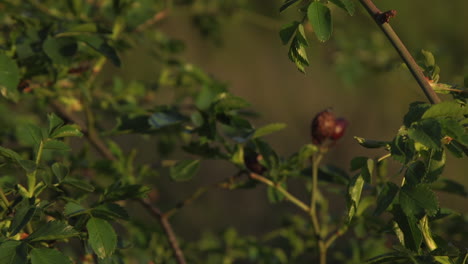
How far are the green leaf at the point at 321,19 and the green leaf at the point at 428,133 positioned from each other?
0.50 feet

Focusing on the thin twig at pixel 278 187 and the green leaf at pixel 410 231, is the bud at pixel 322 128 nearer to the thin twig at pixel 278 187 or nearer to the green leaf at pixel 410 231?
the thin twig at pixel 278 187

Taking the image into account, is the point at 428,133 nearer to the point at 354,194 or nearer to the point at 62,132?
the point at 354,194

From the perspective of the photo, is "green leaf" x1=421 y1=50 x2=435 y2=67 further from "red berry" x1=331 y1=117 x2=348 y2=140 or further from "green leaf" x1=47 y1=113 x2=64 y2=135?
"green leaf" x1=47 y1=113 x2=64 y2=135

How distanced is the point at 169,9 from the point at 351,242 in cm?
81

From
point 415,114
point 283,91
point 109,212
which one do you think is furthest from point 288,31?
point 283,91

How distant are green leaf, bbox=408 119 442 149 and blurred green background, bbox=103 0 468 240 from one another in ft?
8.65

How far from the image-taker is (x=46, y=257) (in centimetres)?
69

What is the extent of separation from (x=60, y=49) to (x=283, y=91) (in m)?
3.76

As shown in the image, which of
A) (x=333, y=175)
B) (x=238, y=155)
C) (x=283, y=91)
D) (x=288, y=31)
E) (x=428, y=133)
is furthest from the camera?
(x=283, y=91)

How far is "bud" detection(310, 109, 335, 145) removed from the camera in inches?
42.2

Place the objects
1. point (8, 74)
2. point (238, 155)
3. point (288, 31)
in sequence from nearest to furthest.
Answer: point (288, 31)
point (8, 74)
point (238, 155)

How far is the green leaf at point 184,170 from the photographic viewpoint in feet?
3.49

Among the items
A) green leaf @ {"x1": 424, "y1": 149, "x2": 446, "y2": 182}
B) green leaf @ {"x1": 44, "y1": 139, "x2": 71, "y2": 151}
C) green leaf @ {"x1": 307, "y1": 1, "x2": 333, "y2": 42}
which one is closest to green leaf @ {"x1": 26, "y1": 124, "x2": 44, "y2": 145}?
green leaf @ {"x1": 44, "y1": 139, "x2": 71, "y2": 151}

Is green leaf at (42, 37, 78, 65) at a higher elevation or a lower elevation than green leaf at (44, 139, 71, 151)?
higher
